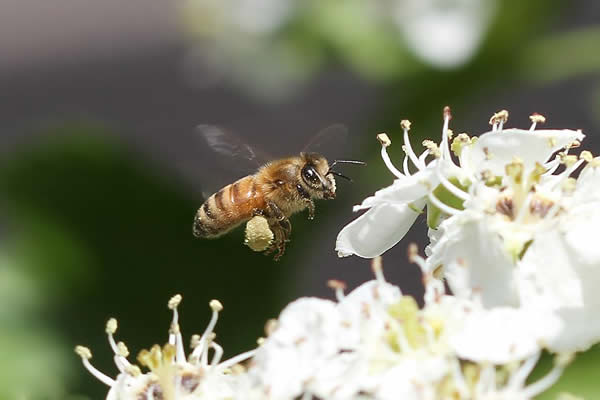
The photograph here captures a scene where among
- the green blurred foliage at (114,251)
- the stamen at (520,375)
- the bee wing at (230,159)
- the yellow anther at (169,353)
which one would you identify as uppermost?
the green blurred foliage at (114,251)

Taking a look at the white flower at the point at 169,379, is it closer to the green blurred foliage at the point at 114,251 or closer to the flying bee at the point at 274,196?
the flying bee at the point at 274,196

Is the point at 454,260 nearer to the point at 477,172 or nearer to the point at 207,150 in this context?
the point at 477,172

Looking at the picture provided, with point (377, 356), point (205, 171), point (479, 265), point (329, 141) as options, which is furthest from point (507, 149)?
point (205, 171)

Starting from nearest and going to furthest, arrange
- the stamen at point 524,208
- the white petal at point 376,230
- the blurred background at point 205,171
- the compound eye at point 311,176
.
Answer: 1. the stamen at point 524,208
2. the white petal at point 376,230
3. the compound eye at point 311,176
4. the blurred background at point 205,171

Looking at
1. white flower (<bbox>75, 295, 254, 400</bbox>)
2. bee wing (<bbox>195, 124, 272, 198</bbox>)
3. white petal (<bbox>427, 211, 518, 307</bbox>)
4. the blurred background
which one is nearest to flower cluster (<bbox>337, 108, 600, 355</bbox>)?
white petal (<bbox>427, 211, 518, 307</bbox>)

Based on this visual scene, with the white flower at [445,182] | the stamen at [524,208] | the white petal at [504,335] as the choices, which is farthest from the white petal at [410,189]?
the white petal at [504,335]
